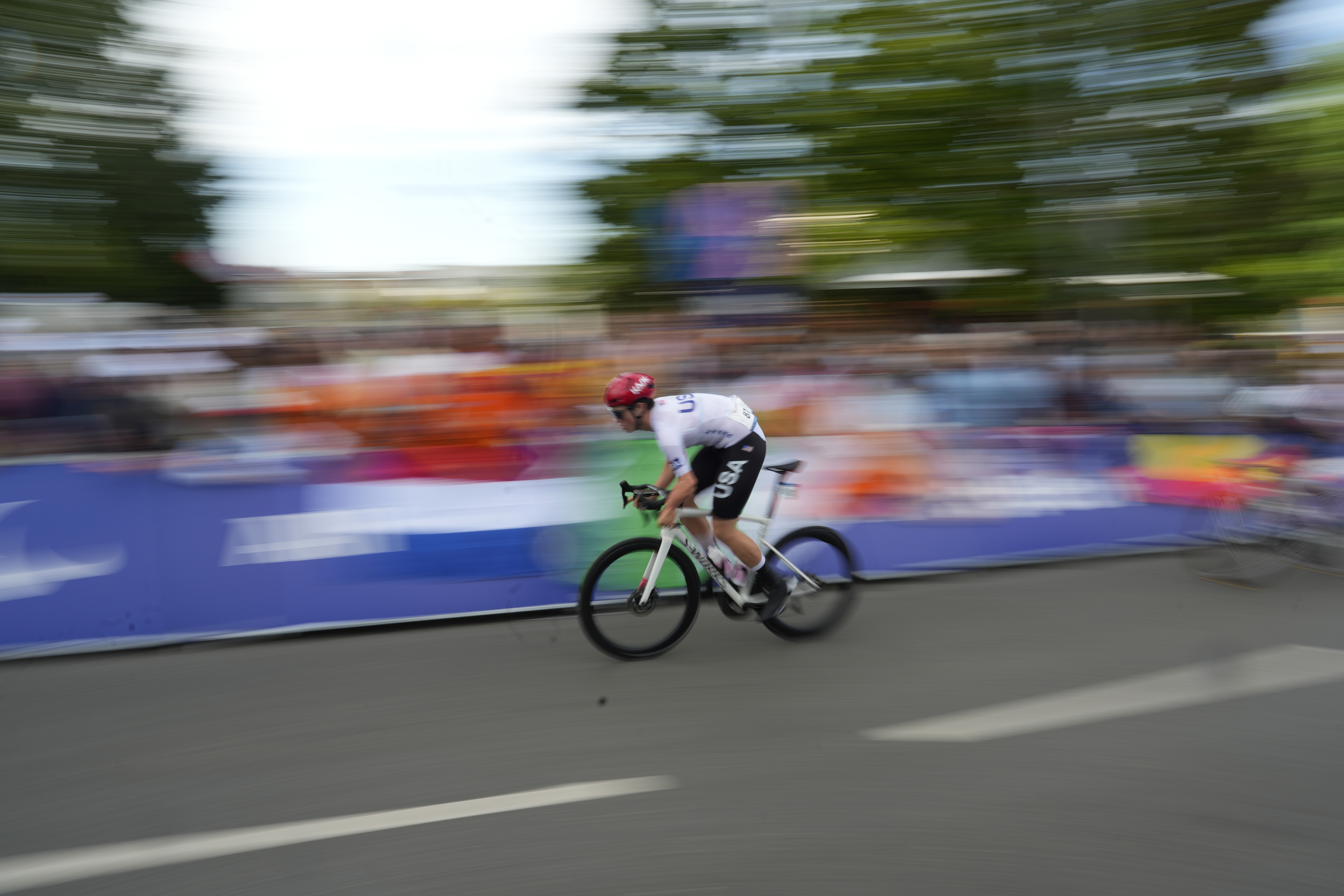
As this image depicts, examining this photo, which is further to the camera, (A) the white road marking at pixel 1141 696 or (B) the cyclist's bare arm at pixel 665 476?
(B) the cyclist's bare arm at pixel 665 476

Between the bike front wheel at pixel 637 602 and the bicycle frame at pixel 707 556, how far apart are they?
2cm

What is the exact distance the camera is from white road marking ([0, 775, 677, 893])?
3.23 meters

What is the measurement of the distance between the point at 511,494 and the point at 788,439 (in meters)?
2.15

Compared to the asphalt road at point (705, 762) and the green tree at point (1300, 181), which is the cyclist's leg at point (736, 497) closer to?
the asphalt road at point (705, 762)

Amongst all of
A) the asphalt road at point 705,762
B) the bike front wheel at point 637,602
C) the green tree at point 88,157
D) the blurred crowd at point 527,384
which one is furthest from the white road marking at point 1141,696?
the green tree at point 88,157

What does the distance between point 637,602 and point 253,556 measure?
2641 millimetres

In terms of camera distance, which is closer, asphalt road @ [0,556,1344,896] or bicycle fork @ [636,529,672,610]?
asphalt road @ [0,556,1344,896]

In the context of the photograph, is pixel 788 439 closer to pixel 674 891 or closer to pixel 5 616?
pixel 674 891

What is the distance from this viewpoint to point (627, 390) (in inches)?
199

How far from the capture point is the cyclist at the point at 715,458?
200 inches

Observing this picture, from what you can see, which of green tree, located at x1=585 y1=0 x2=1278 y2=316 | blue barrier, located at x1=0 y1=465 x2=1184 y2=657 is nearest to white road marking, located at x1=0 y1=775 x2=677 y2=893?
blue barrier, located at x1=0 y1=465 x2=1184 y2=657

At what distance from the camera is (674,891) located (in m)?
2.94

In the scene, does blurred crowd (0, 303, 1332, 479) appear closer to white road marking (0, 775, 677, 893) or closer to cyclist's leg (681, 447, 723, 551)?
cyclist's leg (681, 447, 723, 551)

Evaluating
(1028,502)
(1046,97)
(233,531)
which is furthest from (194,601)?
(1046,97)
